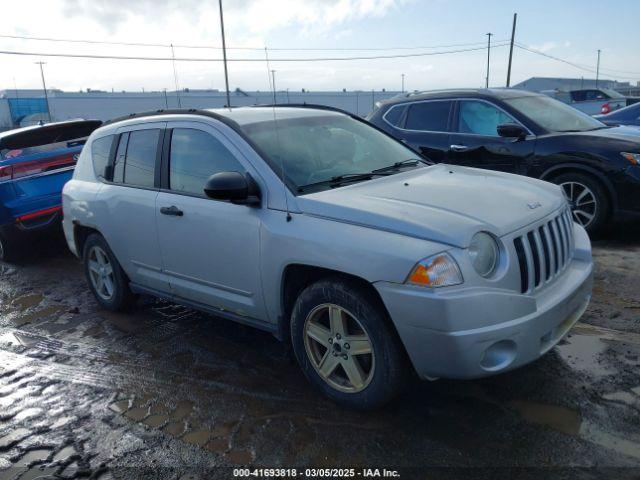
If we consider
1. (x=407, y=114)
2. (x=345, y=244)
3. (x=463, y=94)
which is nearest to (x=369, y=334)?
(x=345, y=244)

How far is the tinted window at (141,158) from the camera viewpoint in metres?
4.45

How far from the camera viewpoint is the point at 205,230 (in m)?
3.85

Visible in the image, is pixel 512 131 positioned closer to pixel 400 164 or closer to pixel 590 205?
pixel 590 205

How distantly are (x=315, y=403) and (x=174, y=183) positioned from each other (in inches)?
76.6

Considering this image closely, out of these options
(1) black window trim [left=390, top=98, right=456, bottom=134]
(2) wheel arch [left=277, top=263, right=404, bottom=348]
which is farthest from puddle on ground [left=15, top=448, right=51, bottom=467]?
(1) black window trim [left=390, top=98, right=456, bottom=134]

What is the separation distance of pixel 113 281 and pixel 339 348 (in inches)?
109

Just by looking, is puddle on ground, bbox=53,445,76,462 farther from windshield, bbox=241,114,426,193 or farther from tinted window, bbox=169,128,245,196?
windshield, bbox=241,114,426,193

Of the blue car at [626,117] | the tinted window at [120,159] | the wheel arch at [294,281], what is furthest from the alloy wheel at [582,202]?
the tinted window at [120,159]

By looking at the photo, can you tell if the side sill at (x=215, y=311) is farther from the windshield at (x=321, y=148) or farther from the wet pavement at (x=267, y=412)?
the windshield at (x=321, y=148)

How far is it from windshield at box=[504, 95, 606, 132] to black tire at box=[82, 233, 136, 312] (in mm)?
5070

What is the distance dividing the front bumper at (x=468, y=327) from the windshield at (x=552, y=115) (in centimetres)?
453

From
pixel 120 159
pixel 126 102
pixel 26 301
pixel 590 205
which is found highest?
pixel 120 159

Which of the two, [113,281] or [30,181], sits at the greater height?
[30,181]

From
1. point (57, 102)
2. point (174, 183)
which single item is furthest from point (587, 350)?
point (57, 102)
